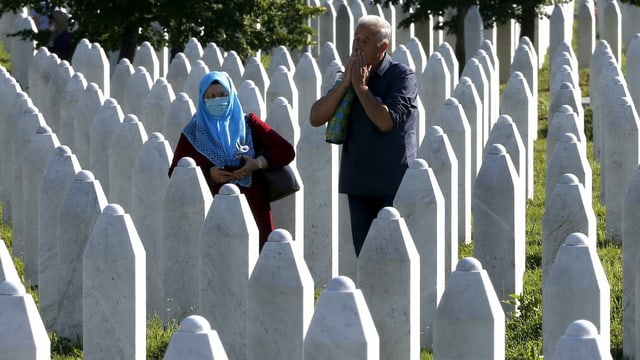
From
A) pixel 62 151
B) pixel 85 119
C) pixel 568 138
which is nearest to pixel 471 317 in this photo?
pixel 62 151

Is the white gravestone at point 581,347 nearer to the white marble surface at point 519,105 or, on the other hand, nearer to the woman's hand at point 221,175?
the woman's hand at point 221,175

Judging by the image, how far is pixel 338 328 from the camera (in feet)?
20.1

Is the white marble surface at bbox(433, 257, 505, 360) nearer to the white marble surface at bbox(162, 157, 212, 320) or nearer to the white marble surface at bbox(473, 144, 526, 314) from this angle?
the white marble surface at bbox(162, 157, 212, 320)

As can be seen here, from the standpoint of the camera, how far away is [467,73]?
13.7 m

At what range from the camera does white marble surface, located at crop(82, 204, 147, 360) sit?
741 centimetres

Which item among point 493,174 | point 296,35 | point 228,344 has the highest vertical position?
point 296,35

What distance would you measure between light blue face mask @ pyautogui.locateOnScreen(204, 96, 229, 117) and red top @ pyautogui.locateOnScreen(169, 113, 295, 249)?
21 centimetres

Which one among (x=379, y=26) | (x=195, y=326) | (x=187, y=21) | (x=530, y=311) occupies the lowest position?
(x=530, y=311)

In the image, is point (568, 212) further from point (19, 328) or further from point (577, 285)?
point (19, 328)

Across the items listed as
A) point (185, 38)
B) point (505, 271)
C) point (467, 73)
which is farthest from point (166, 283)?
point (185, 38)

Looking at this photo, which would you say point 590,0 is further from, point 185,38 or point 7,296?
point 7,296

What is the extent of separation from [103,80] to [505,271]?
6.57 m

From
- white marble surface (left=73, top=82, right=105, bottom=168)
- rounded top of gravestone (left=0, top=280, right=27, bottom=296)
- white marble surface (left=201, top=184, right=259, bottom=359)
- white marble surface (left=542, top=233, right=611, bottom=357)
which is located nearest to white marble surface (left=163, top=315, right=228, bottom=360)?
rounded top of gravestone (left=0, top=280, right=27, bottom=296)

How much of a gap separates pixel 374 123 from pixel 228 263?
1515 mm
